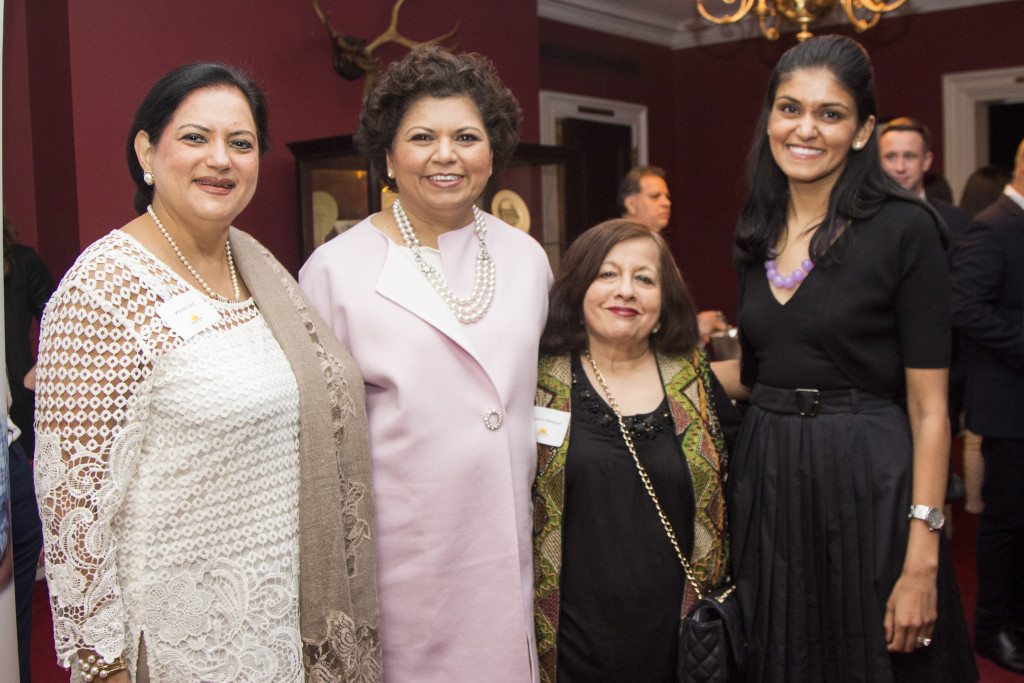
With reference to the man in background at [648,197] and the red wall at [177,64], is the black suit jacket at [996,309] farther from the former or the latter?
the red wall at [177,64]

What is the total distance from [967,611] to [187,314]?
10.9ft

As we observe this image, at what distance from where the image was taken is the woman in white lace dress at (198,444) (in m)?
1.44

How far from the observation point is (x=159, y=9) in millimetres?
3941

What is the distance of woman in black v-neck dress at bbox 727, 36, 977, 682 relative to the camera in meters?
1.79

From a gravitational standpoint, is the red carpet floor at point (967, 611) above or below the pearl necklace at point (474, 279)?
below

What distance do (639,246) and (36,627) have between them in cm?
287

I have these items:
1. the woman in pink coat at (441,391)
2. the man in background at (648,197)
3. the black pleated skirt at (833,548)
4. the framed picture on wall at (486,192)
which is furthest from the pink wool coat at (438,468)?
the man in background at (648,197)

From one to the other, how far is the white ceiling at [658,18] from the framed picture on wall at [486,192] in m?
2.62

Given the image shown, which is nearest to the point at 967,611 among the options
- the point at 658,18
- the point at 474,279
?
the point at 474,279

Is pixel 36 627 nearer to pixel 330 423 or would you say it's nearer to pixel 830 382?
pixel 330 423

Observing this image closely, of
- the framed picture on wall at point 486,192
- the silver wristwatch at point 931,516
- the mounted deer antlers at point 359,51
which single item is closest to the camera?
the silver wristwatch at point 931,516

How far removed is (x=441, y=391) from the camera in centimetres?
184

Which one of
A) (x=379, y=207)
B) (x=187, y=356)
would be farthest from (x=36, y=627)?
(x=187, y=356)

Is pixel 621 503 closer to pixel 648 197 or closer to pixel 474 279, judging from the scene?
pixel 474 279
